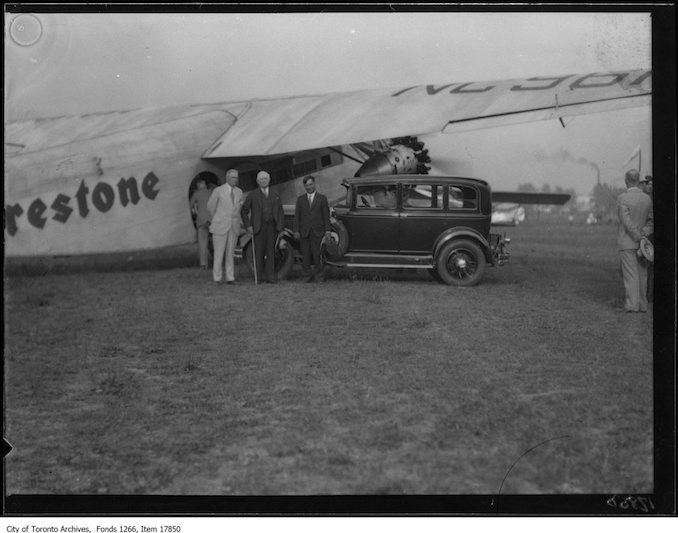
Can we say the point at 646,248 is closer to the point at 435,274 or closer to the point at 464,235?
the point at 464,235

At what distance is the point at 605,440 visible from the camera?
472 centimetres

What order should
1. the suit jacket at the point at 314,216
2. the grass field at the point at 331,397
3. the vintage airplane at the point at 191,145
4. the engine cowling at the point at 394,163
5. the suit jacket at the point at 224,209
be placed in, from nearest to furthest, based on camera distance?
the grass field at the point at 331,397 < the vintage airplane at the point at 191,145 < the suit jacket at the point at 314,216 < the suit jacket at the point at 224,209 < the engine cowling at the point at 394,163

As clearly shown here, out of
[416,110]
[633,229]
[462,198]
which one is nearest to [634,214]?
[633,229]

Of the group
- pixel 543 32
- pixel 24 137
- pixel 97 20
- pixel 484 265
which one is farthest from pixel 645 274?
pixel 24 137

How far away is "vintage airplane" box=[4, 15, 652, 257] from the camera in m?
10.1

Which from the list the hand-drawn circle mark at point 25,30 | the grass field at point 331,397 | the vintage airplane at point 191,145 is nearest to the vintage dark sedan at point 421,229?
the vintage airplane at point 191,145

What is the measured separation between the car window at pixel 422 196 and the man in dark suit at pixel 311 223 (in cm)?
137

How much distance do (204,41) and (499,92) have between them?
5595 mm

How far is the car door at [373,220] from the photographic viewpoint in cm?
1086

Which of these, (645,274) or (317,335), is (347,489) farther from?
(645,274)

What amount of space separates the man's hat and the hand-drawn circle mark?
296 inches

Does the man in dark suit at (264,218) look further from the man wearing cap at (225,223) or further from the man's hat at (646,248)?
the man's hat at (646,248)

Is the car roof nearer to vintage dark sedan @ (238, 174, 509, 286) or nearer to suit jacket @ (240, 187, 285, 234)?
vintage dark sedan @ (238, 174, 509, 286)

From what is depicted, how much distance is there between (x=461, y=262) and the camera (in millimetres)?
10523
